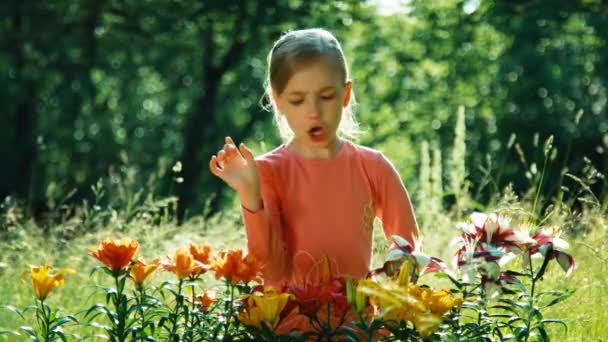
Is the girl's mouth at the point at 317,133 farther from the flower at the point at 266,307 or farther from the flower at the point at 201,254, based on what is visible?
the flower at the point at 266,307

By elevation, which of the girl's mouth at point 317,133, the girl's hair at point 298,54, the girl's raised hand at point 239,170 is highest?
the girl's hair at point 298,54

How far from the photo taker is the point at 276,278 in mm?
2924

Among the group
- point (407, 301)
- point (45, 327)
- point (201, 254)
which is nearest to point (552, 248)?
point (407, 301)

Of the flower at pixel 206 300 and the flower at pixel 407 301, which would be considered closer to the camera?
the flower at pixel 407 301

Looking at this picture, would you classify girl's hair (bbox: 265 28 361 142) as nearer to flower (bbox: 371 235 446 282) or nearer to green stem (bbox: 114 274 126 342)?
flower (bbox: 371 235 446 282)

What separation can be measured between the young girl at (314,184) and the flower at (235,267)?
0.21 m

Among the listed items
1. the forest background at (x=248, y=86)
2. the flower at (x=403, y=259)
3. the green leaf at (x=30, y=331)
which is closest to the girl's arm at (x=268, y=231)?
the flower at (x=403, y=259)

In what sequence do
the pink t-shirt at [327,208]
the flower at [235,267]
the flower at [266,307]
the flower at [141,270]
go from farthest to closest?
1. the pink t-shirt at [327,208]
2. the flower at [141,270]
3. the flower at [235,267]
4. the flower at [266,307]

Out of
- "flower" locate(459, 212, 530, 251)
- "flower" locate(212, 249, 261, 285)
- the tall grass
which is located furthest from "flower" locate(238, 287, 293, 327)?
the tall grass

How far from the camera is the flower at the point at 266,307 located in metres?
2.39

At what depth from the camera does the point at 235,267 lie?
101 inches

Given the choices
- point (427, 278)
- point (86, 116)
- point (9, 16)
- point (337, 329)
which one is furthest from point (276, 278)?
point (86, 116)

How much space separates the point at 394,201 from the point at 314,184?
247mm

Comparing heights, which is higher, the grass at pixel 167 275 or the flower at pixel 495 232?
the flower at pixel 495 232
